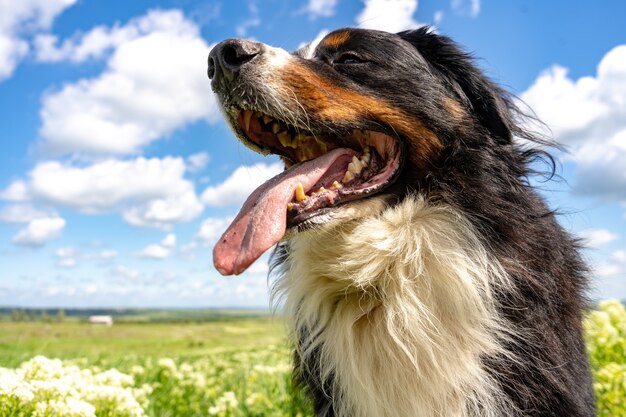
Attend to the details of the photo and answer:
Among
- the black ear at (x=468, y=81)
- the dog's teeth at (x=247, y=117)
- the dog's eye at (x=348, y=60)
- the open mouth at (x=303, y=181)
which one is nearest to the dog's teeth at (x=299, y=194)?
the open mouth at (x=303, y=181)

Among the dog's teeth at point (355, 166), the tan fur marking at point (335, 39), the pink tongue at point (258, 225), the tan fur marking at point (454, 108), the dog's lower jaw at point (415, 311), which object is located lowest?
the dog's lower jaw at point (415, 311)

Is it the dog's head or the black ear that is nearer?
the dog's head

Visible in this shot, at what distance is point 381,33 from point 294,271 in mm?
1447

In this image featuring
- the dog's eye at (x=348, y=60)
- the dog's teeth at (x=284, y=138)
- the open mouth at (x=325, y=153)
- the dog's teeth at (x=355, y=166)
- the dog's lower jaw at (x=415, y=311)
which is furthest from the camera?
the dog's teeth at (x=284, y=138)

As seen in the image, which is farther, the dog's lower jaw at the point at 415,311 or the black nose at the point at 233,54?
the black nose at the point at 233,54

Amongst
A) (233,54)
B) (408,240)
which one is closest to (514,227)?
(408,240)

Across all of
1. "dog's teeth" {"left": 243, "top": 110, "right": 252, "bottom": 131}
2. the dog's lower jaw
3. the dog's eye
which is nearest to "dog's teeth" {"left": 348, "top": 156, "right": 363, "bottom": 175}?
the dog's lower jaw

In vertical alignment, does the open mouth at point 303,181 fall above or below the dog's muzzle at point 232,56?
below

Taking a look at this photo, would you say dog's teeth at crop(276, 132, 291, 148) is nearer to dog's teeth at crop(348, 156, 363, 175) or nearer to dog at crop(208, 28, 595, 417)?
dog at crop(208, 28, 595, 417)

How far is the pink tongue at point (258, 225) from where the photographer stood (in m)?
2.79

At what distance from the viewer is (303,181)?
2.98m

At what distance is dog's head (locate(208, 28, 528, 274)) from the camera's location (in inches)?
113

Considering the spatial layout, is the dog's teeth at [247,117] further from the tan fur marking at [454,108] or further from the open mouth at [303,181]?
the tan fur marking at [454,108]

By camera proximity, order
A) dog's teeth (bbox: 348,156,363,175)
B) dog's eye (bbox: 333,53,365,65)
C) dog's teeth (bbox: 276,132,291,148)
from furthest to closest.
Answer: dog's teeth (bbox: 276,132,291,148)
dog's eye (bbox: 333,53,365,65)
dog's teeth (bbox: 348,156,363,175)
